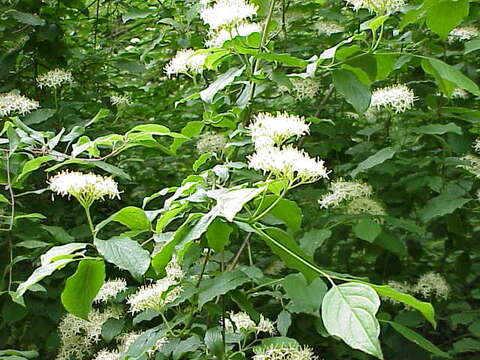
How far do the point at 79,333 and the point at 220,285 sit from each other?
860mm

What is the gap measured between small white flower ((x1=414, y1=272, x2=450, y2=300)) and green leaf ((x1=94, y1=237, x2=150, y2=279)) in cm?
126

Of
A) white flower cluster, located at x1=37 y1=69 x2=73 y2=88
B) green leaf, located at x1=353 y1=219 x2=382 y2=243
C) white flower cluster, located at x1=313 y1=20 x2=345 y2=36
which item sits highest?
white flower cluster, located at x1=37 y1=69 x2=73 y2=88

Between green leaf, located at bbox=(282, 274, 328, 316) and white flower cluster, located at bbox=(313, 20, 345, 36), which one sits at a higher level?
white flower cluster, located at bbox=(313, 20, 345, 36)

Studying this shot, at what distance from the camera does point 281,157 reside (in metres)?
1.10

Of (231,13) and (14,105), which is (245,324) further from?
(14,105)

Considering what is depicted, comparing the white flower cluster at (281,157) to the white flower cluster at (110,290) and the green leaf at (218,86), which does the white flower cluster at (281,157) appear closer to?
the green leaf at (218,86)

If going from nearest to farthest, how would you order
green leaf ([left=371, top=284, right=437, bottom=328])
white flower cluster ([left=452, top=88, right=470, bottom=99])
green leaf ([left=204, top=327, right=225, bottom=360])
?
green leaf ([left=371, top=284, right=437, bottom=328]) → green leaf ([left=204, top=327, right=225, bottom=360]) → white flower cluster ([left=452, top=88, right=470, bottom=99])

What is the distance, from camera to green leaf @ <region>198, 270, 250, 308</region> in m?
1.27

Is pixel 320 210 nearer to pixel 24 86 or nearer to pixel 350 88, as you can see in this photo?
pixel 350 88

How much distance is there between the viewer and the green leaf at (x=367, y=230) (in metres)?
1.65

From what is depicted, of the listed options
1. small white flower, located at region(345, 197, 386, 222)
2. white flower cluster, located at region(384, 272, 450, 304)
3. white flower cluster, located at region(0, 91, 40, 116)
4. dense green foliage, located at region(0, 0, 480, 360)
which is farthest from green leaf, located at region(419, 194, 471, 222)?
white flower cluster, located at region(0, 91, 40, 116)

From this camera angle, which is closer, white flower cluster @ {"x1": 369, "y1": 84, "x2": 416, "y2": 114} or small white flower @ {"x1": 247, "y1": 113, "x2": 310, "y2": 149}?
small white flower @ {"x1": 247, "y1": 113, "x2": 310, "y2": 149}

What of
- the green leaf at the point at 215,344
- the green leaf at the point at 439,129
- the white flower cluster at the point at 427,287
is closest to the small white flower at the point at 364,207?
the green leaf at the point at 439,129

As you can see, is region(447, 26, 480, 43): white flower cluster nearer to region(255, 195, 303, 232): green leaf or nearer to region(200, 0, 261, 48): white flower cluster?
region(200, 0, 261, 48): white flower cluster
